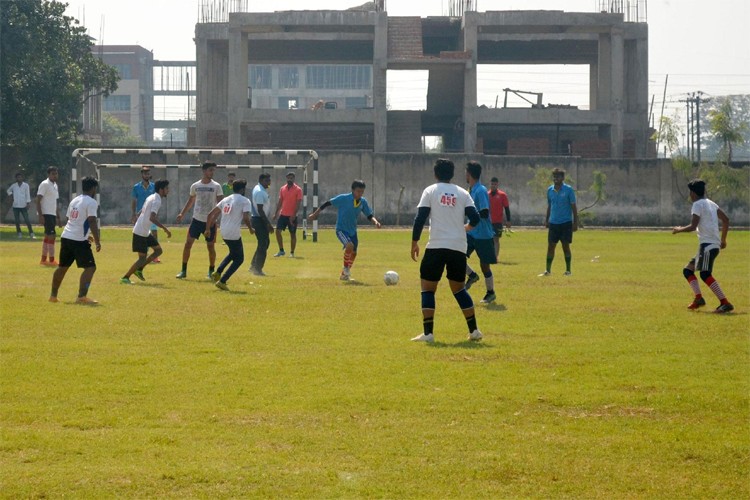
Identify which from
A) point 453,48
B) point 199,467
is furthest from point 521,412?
point 453,48

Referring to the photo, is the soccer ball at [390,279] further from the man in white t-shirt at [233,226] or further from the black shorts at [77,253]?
the black shorts at [77,253]

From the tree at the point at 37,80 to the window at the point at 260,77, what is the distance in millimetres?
86403

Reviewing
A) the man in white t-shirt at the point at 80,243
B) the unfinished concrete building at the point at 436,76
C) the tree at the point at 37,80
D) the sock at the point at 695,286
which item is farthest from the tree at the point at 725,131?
the man in white t-shirt at the point at 80,243

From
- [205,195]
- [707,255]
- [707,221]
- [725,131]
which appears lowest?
[707,255]

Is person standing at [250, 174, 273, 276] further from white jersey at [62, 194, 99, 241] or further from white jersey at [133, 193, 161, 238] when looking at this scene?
white jersey at [62, 194, 99, 241]

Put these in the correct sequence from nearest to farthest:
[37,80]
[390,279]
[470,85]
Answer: [390,279] → [37,80] → [470,85]

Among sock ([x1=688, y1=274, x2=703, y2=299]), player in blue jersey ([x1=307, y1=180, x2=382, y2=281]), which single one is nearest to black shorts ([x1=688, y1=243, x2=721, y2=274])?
sock ([x1=688, y1=274, x2=703, y2=299])

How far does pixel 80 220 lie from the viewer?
51.0ft

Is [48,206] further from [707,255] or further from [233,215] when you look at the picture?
[707,255]

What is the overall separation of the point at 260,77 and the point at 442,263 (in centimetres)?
12528

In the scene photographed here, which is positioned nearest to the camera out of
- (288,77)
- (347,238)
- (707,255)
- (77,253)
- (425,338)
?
(425,338)

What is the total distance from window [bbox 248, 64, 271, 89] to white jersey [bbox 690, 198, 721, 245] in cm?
12049

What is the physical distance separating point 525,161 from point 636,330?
37.7m

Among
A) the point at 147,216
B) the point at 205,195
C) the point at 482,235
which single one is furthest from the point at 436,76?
the point at 482,235
